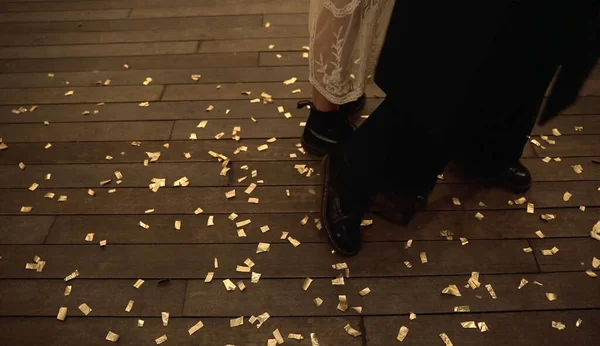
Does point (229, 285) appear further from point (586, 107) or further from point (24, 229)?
point (586, 107)

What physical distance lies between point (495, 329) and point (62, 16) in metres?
2.60

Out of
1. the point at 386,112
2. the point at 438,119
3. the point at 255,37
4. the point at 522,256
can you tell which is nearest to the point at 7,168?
the point at 255,37

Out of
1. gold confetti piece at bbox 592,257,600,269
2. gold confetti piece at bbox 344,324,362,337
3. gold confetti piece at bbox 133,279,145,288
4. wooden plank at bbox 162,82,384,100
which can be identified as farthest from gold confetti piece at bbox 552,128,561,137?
gold confetti piece at bbox 133,279,145,288

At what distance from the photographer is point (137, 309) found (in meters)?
1.15

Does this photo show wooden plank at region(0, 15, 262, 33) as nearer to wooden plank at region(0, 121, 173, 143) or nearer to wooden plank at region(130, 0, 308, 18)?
wooden plank at region(130, 0, 308, 18)

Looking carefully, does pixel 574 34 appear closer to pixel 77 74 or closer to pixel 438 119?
pixel 438 119

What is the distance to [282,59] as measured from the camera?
6.51ft

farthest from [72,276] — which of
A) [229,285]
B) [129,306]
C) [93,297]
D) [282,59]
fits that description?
[282,59]

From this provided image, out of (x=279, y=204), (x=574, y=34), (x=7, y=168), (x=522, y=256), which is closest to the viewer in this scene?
(x=574, y=34)

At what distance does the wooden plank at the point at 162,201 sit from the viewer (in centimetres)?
138

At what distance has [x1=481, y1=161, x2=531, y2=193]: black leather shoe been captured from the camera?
140cm

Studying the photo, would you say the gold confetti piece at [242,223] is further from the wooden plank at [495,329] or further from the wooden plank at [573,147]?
the wooden plank at [573,147]

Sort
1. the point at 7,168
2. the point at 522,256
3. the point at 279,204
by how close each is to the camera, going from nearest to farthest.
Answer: the point at 522,256 → the point at 279,204 → the point at 7,168

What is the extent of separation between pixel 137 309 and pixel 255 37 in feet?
4.85
